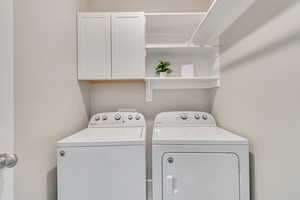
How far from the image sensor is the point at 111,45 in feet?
5.96

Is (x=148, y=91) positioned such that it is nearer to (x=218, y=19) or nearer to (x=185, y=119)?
(x=185, y=119)

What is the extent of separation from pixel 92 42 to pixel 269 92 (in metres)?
1.63

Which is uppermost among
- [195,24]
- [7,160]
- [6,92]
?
[195,24]

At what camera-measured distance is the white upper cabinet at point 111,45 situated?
1806 millimetres

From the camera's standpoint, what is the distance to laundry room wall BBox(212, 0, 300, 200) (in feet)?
2.89

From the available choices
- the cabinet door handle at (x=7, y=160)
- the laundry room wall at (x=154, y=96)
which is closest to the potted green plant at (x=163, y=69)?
the laundry room wall at (x=154, y=96)

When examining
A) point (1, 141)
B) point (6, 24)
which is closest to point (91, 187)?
point (1, 141)

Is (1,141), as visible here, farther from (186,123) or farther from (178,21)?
(178,21)

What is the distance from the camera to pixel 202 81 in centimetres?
210

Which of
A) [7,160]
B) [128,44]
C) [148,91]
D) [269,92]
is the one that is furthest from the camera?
[148,91]

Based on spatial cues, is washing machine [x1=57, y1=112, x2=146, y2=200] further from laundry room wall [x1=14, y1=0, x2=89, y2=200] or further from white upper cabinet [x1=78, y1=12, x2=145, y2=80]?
white upper cabinet [x1=78, y1=12, x2=145, y2=80]

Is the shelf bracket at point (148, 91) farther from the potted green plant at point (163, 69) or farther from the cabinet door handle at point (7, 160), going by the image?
the cabinet door handle at point (7, 160)

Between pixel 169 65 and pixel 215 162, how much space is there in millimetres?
1192

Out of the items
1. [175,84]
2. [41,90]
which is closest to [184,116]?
[175,84]
